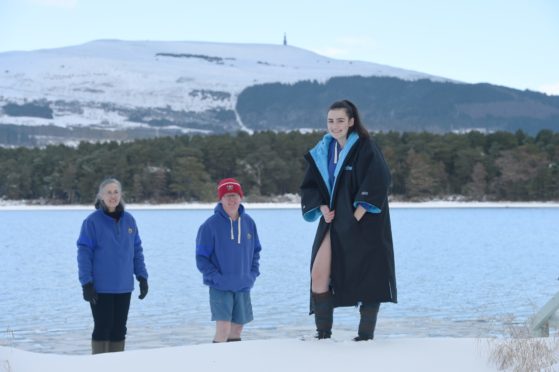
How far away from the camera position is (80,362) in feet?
18.9

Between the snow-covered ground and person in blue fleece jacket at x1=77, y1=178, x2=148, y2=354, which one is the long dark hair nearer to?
the snow-covered ground

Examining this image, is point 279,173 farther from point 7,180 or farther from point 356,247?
point 356,247

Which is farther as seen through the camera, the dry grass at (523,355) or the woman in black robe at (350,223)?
the woman in black robe at (350,223)

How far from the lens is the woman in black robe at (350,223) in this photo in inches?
239

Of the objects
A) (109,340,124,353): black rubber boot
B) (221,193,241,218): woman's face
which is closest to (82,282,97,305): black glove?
(109,340,124,353): black rubber boot

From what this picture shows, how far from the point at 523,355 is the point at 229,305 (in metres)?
2.59

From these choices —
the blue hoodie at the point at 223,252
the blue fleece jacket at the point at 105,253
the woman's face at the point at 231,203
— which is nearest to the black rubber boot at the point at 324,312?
the blue hoodie at the point at 223,252

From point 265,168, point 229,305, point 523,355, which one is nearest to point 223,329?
point 229,305

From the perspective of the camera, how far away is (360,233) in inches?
240

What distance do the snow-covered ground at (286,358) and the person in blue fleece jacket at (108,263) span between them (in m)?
1.39

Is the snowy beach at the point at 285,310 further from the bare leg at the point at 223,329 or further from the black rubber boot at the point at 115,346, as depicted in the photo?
the black rubber boot at the point at 115,346

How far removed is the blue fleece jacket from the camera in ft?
24.1

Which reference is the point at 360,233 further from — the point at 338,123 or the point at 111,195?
the point at 111,195

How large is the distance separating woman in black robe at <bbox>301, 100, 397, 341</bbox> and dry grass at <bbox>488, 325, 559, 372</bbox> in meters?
0.80
